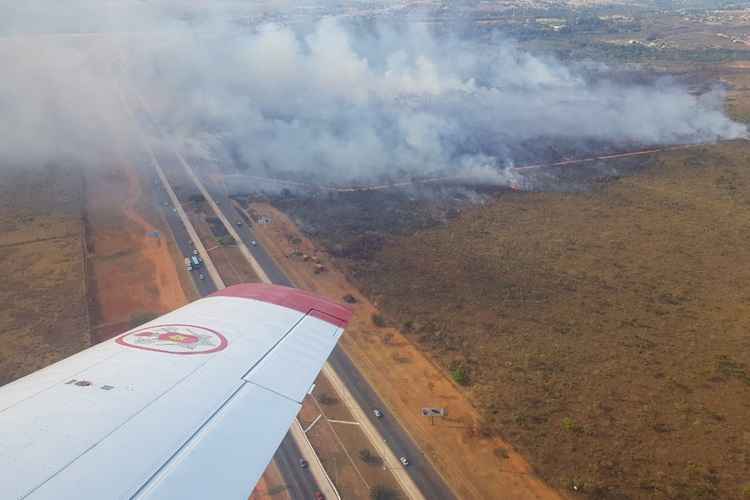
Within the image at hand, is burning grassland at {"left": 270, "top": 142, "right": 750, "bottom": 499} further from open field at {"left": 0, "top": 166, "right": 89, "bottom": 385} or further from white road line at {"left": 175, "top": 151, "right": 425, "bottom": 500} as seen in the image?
open field at {"left": 0, "top": 166, "right": 89, "bottom": 385}

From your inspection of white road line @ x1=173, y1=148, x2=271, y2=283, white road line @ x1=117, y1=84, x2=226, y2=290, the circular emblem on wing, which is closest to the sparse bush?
white road line @ x1=173, y1=148, x2=271, y2=283

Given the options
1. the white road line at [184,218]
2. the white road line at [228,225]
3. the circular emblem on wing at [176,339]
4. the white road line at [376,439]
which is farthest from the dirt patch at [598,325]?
the circular emblem on wing at [176,339]

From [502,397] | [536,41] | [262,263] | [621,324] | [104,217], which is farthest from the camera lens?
[536,41]

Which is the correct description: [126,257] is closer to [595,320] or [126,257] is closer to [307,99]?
[595,320]

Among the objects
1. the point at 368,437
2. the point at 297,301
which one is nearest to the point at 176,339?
the point at 297,301

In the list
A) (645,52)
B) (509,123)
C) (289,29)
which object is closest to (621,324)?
(509,123)

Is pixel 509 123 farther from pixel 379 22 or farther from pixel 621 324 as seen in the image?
pixel 621 324
